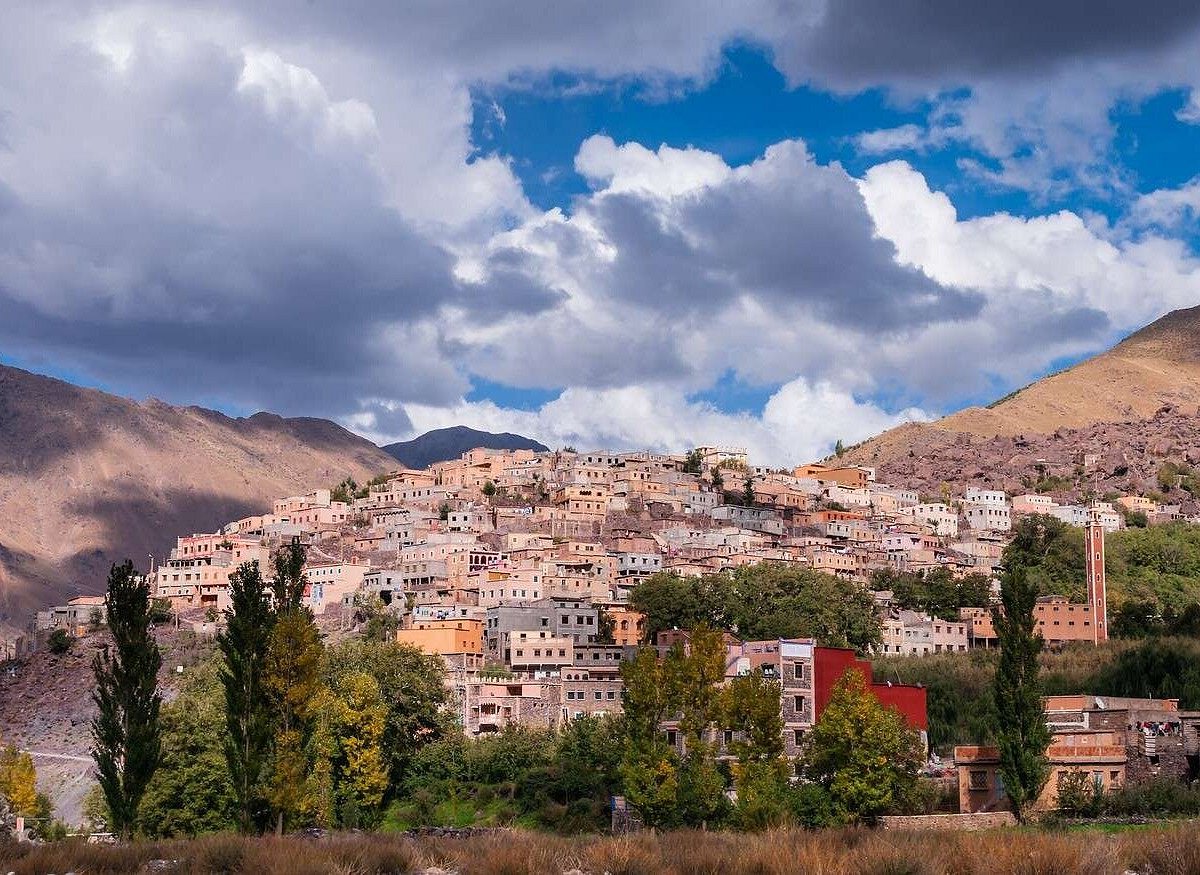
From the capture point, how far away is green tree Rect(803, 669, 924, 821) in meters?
41.3

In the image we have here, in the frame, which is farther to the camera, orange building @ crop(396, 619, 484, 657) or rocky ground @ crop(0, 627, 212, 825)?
orange building @ crop(396, 619, 484, 657)

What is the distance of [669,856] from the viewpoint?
20.3 meters

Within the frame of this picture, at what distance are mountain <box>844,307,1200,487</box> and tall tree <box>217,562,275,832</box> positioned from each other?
105 metres

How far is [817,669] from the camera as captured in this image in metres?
57.2

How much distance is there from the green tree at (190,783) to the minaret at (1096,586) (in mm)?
48149

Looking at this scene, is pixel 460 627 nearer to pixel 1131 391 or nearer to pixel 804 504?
Answer: pixel 804 504

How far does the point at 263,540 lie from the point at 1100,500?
63.6 m

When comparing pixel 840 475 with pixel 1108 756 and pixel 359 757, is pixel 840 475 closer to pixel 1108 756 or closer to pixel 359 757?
pixel 359 757

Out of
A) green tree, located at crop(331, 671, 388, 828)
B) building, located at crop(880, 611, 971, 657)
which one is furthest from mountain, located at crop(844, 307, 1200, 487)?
green tree, located at crop(331, 671, 388, 828)

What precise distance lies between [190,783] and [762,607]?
36.6 m

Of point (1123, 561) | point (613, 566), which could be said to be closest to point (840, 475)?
point (1123, 561)

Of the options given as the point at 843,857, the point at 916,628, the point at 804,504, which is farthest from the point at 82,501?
the point at 843,857

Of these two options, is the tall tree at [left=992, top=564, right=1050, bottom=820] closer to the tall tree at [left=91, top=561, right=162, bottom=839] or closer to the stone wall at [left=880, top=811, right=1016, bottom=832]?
the stone wall at [left=880, top=811, right=1016, bottom=832]

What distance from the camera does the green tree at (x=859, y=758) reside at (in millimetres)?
41312
